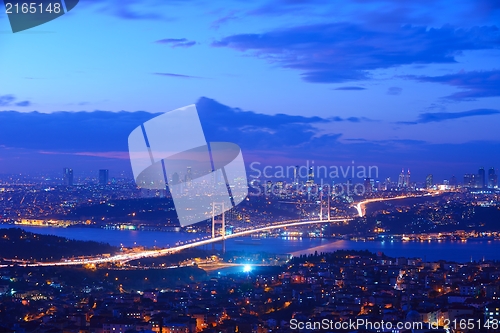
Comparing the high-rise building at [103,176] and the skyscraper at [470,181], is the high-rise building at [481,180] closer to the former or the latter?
the skyscraper at [470,181]

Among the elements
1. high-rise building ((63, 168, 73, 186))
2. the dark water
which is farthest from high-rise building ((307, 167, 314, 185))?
high-rise building ((63, 168, 73, 186))

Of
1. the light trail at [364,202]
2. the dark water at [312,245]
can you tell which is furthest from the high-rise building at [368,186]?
the dark water at [312,245]

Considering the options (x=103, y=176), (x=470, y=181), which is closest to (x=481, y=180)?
(x=470, y=181)

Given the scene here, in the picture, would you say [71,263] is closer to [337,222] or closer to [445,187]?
[337,222]

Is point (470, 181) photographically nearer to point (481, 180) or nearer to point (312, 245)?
point (481, 180)

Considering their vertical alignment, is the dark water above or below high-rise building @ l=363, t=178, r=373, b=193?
below

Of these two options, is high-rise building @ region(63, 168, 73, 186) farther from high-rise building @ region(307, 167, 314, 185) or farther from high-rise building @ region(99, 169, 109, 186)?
high-rise building @ region(307, 167, 314, 185)

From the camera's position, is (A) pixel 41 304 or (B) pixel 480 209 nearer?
(A) pixel 41 304

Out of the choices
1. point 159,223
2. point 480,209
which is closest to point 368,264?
point 159,223
